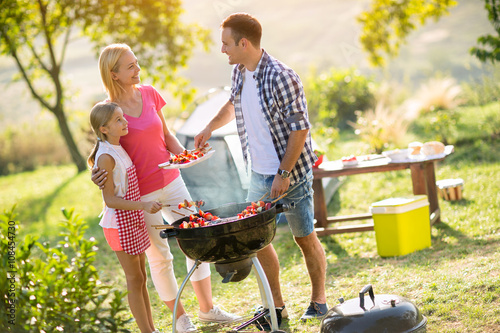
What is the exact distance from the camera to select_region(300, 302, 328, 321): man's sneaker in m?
3.66

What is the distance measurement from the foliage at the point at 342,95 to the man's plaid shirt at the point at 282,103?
733cm

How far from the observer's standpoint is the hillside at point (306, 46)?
90.0 ft

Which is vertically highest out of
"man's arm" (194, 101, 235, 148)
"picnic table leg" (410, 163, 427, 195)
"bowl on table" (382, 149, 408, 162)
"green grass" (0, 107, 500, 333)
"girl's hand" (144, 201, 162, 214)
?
"man's arm" (194, 101, 235, 148)

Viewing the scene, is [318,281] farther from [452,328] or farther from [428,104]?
[428,104]

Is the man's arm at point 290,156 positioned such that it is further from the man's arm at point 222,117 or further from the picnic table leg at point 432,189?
the picnic table leg at point 432,189

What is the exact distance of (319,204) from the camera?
569 cm

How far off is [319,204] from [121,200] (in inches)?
116

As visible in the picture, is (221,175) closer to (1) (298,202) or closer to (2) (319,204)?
(2) (319,204)

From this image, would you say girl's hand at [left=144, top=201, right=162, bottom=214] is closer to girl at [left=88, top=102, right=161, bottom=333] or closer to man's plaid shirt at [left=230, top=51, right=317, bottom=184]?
girl at [left=88, top=102, right=161, bottom=333]

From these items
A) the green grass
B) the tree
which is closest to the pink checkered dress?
the green grass

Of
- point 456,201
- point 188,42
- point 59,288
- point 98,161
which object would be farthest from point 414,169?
point 188,42

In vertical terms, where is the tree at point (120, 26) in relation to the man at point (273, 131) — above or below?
above

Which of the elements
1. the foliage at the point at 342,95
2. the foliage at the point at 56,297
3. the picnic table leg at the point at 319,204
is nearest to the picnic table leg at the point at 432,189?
the picnic table leg at the point at 319,204

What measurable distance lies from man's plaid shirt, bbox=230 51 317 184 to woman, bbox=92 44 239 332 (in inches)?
22.0
